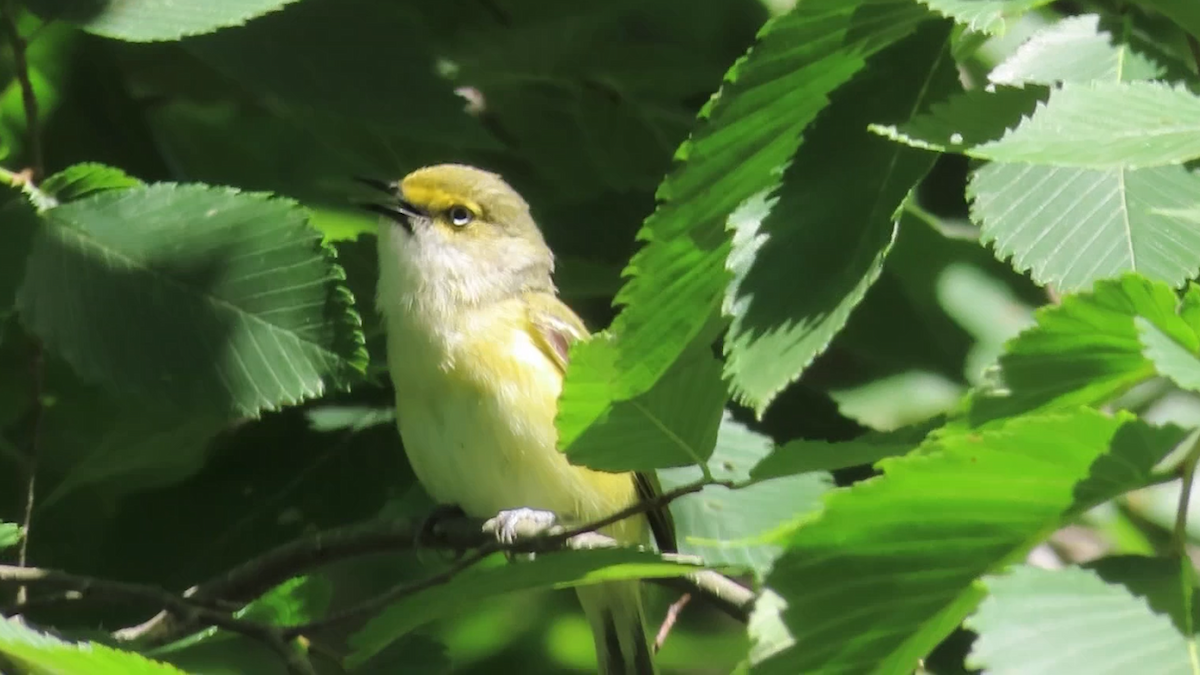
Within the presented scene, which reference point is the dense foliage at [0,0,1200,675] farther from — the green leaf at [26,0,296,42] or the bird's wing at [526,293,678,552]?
the bird's wing at [526,293,678,552]

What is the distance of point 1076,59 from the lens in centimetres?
207

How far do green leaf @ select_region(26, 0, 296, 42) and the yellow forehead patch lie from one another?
4.27 feet

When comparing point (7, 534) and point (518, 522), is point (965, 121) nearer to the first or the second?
point (7, 534)

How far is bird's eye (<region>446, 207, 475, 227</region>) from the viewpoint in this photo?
13.0 feet

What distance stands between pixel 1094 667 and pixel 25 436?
262 cm

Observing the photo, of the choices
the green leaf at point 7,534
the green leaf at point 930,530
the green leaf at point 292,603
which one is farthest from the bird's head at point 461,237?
the green leaf at point 930,530

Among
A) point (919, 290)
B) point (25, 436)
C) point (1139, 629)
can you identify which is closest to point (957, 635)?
point (919, 290)

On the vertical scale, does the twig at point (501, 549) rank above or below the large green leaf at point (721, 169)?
below

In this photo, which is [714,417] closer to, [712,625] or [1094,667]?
[1094,667]

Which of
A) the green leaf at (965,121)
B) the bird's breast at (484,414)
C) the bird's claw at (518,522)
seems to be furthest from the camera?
the bird's breast at (484,414)

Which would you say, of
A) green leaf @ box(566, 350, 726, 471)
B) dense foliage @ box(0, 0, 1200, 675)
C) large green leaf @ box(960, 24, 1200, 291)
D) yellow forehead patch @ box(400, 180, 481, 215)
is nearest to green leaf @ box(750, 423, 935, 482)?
dense foliage @ box(0, 0, 1200, 675)

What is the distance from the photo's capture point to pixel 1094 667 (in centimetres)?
123

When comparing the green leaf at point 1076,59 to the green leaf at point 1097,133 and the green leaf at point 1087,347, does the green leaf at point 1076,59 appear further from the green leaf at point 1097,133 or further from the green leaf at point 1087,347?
the green leaf at point 1087,347

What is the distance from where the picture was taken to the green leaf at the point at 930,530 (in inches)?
52.1
